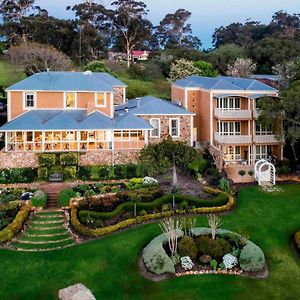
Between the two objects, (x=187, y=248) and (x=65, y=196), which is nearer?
(x=187, y=248)

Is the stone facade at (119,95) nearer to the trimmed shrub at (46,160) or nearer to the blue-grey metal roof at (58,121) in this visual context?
the blue-grey metal roof at (58,121)

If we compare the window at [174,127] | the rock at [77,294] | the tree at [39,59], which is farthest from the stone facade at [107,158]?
the tree at [39,59]

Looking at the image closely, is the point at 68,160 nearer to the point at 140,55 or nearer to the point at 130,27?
the point at 130,27

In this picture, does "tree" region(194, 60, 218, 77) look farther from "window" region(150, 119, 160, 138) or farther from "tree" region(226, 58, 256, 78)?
"window" region(150, 119, 160, 138)

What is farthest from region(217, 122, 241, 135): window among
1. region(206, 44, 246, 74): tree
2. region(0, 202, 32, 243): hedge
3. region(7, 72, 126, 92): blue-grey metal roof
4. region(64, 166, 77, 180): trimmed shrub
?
region(206, 44, 246, 74): tree

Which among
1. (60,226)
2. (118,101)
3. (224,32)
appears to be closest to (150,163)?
(60,226)

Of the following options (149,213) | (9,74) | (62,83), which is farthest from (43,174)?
(9,74)

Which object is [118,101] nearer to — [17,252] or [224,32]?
[17,252]
